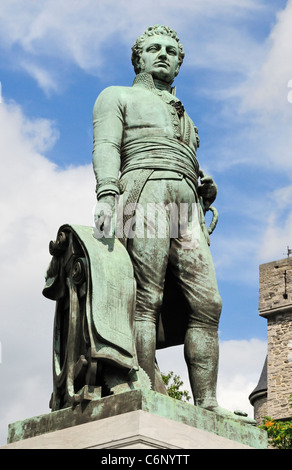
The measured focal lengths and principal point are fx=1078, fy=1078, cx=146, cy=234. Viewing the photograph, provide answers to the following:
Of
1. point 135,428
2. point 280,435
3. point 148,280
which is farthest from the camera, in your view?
point 280,435

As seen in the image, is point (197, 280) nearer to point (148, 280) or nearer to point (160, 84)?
point (148, 280)

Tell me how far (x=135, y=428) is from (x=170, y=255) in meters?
1.62

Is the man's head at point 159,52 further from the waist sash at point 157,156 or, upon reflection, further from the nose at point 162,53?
the waist sash at point 157,156

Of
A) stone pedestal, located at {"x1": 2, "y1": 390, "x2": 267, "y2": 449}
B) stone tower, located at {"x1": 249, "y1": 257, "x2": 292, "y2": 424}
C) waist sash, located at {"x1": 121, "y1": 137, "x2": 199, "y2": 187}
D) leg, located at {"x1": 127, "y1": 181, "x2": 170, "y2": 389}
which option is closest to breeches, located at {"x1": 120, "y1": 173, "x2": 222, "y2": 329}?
leg, located at {"x1": 127, "y1": 181, "x2": 170, "y2": 389}

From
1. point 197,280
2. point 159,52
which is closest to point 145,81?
point 159,52

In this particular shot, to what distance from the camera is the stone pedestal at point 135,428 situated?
6.59m

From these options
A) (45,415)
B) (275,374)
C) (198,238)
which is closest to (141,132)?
(198,238)

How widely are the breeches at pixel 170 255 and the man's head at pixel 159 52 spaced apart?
0.97 meters

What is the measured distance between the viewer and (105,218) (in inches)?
292

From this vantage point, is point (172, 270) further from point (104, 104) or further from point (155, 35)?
point (155, 35)

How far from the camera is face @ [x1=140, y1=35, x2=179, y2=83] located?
325 inches

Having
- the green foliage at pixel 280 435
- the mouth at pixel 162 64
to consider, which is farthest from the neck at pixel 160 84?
the green foliage at pixel 280 435

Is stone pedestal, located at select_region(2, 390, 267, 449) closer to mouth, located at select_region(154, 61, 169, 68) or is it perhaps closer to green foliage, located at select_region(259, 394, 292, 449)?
mouth, located at select_region(154, 61, 169, 68)
